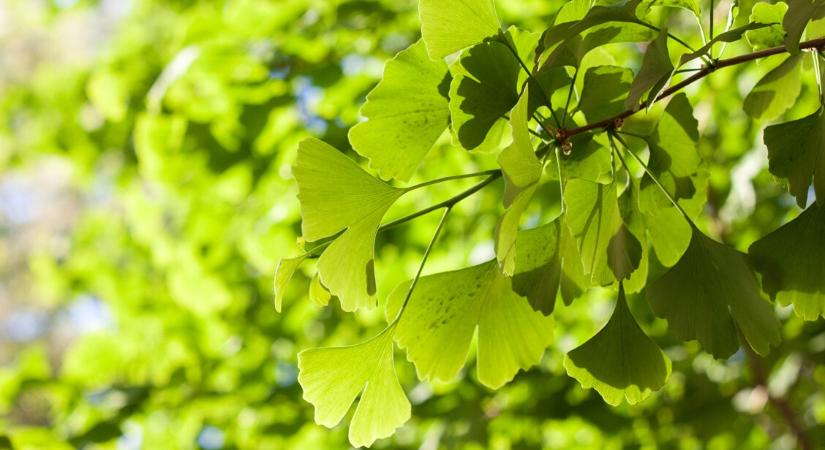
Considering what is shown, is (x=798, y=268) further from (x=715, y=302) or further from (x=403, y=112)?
(x=403, y=112)

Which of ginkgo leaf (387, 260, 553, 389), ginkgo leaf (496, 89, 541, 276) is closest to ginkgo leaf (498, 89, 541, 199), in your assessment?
ginkgo leaf (496, 89, 541, 276)

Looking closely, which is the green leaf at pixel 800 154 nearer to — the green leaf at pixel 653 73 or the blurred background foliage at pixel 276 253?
the green leaf at pixel 653 73

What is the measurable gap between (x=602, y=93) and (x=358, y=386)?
21 centimetres

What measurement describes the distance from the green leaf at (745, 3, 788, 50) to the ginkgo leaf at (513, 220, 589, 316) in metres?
0.14

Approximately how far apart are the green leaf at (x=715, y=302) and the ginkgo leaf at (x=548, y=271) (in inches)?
1.9

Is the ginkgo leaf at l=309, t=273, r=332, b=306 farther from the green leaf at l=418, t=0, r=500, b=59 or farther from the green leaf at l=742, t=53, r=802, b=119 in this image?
the green leaf at l=742, t=53, r=802, b=119

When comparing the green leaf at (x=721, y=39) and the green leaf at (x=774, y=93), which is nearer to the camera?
the green leaf at (x=721, y=39)

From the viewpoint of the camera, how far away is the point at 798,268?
45cm

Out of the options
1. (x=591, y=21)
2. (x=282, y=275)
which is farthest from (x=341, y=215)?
(x=591, y=21)

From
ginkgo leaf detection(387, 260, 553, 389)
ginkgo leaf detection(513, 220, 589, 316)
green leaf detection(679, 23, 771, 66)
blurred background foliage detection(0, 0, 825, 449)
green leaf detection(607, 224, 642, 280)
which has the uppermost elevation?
green leaf detection(679, 23, 771, 66)

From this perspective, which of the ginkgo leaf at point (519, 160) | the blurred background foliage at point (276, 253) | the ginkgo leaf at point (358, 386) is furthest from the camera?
the blurred background foliage at point (276, 253)

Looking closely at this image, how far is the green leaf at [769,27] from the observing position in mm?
427

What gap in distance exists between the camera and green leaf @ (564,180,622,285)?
0.44 m

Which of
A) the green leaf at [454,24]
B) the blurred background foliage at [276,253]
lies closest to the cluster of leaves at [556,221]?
the green leaf at [454,24]
